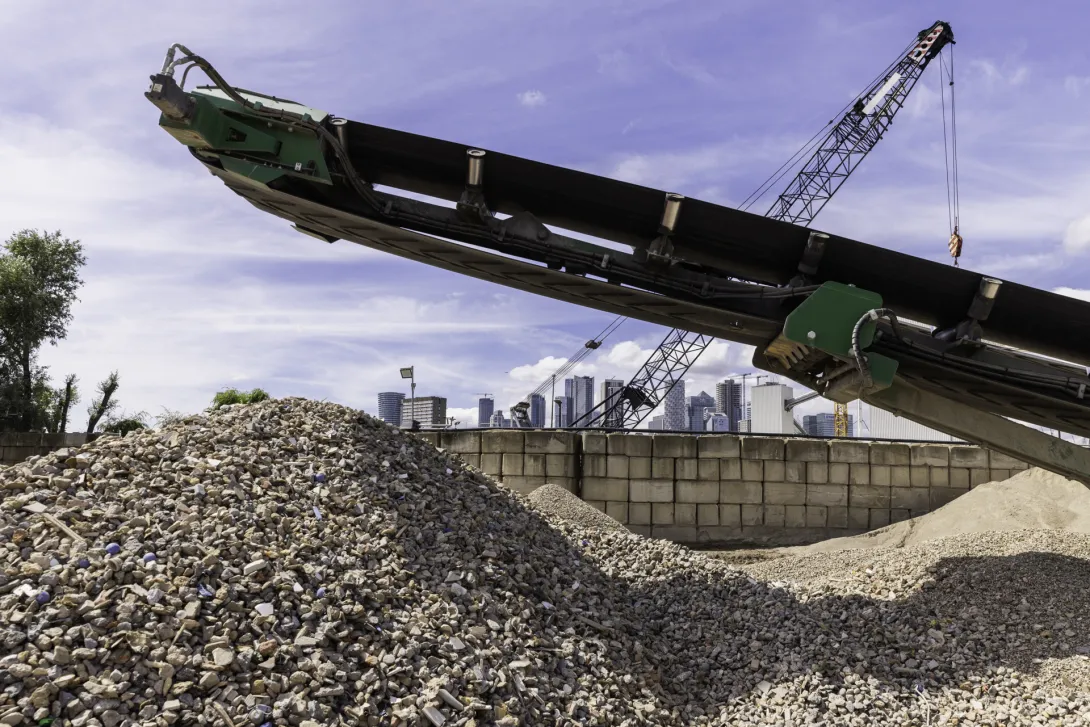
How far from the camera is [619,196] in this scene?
18.1 ft

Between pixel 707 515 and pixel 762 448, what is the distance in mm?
1122

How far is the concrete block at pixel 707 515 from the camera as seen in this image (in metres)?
9.91

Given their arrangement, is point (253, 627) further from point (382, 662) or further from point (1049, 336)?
point (1049, 336)

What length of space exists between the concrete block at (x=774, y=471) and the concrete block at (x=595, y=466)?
2.08m

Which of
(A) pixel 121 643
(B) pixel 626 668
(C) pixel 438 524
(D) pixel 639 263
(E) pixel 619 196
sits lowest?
Result: (B) pixel 626 668

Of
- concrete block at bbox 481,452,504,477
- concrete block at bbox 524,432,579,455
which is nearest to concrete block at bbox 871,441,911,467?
concrete block at bbox 524,432,579,455

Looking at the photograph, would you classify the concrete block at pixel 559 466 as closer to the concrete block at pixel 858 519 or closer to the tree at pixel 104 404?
the concrete block at pixel 858 519

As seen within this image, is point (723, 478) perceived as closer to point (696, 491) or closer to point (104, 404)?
point (696, 491)

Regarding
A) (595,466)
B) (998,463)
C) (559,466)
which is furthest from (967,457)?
(559,466)

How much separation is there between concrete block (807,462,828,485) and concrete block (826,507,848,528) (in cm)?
39

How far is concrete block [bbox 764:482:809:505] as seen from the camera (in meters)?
10.0

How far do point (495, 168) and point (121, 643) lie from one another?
11.8 ft

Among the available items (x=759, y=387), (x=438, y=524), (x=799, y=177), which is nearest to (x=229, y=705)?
(x=438, y=524)

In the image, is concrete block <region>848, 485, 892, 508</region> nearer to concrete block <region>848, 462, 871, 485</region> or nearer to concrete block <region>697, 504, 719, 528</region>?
concrete block <region>848, 462, 871, 485</region>
